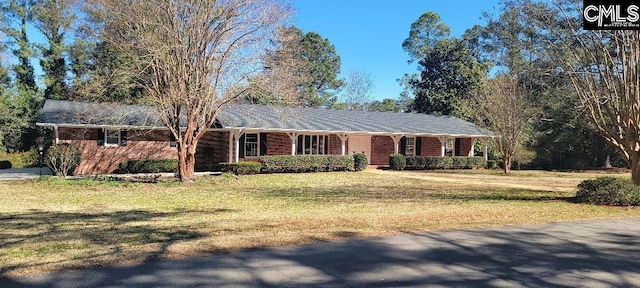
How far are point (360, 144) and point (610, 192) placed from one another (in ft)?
57.6

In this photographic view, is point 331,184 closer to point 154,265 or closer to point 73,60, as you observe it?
point 154,265

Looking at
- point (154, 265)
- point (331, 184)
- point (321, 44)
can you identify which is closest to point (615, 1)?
point (331, 184)

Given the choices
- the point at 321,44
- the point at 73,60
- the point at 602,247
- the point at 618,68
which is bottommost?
the point at 602,247

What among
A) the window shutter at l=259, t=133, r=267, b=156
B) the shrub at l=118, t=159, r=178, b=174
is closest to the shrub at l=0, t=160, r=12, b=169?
the shrub at l=118, t=159, r=178, b=174

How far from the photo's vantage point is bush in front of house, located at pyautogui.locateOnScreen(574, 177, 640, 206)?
36.9 ft

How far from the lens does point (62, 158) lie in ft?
57.7

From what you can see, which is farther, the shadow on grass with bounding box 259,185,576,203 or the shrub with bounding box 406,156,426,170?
the shrub with bounding box 406,156,426,170

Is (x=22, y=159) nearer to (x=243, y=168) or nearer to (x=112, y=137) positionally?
(x=112, y=137)

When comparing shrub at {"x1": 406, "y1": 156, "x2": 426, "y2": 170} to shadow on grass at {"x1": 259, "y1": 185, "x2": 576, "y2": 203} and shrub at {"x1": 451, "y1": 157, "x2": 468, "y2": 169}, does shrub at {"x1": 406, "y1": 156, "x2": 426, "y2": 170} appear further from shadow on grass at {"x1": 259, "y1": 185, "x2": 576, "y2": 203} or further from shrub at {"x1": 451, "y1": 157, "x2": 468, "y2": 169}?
shadow on grass at {"x1": 259, "y1": 185, "x2": 576, "y2": 203}

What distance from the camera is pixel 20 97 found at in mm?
30156

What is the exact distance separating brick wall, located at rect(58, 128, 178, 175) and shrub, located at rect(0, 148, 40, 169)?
37.4 feet

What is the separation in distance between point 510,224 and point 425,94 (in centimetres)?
3699

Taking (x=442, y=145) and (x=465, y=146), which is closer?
(x=442, y=145)

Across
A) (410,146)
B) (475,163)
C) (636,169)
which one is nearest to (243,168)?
(410,146)
